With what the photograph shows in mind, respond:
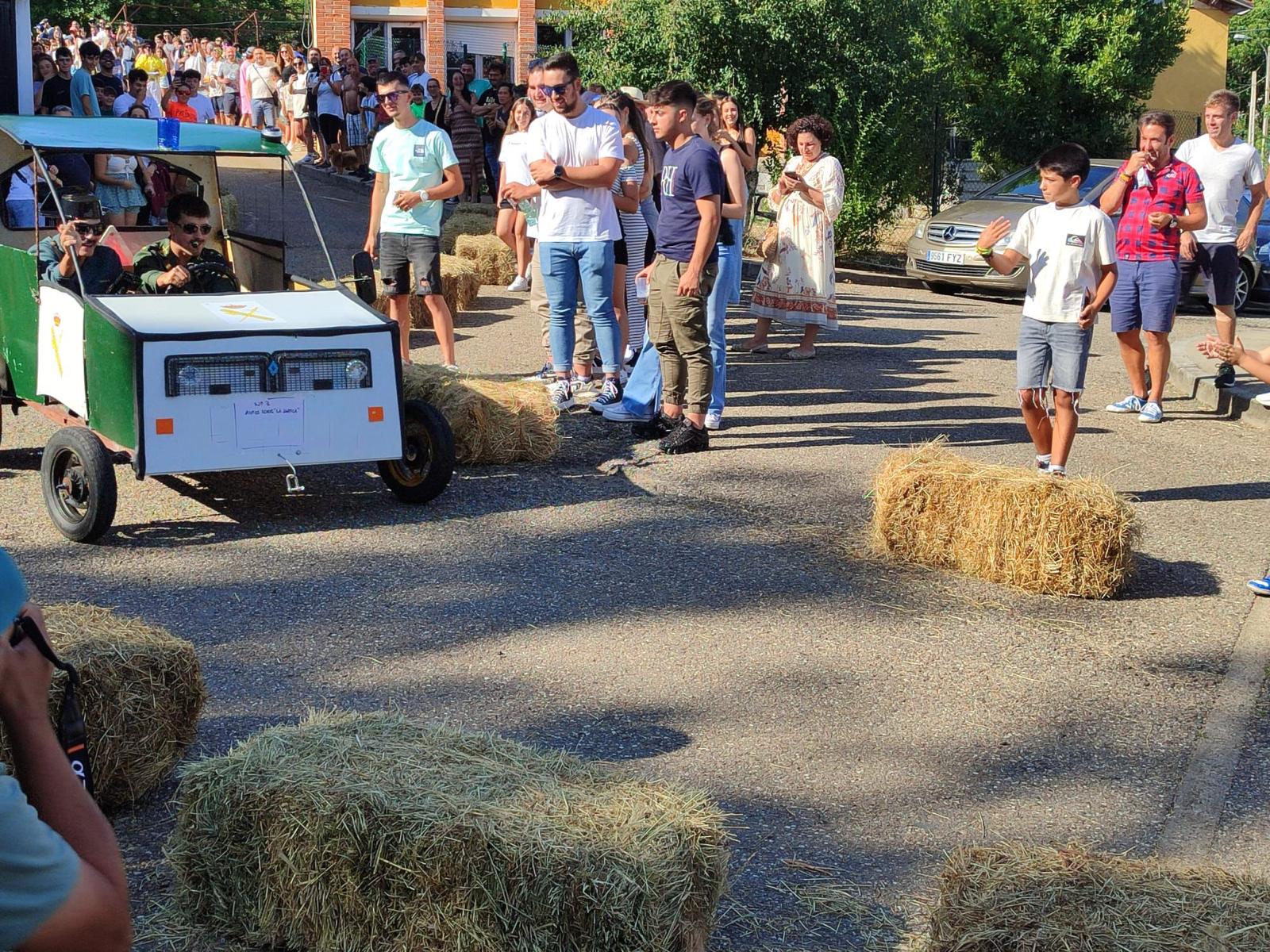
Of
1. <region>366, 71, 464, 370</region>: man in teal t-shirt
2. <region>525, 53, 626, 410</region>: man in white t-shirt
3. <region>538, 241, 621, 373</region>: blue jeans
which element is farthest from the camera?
<region>366, 71, 464, 370</region>: man in teal t-shirt

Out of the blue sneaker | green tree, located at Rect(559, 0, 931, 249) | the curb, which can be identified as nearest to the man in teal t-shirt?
the blue sneaker

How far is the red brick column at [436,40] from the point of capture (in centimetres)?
3531

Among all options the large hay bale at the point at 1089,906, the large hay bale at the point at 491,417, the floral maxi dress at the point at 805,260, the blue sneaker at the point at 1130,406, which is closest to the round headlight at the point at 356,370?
the large hay bale at the point at 491,417

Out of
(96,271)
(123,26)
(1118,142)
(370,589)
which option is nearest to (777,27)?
(1118,142)

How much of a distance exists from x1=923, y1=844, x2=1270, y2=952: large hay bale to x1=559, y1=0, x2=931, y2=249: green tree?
54.3 feet

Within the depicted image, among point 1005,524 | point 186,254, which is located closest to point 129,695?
point 1005,524

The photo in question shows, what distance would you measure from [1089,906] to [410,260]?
777cm

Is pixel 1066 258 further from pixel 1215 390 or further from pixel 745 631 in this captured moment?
pixel 1215 390

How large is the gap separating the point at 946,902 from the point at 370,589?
366cm

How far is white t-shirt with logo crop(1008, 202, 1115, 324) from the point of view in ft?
24.0

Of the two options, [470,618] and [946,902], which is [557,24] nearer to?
[470,618]

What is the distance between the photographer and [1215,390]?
10.6m

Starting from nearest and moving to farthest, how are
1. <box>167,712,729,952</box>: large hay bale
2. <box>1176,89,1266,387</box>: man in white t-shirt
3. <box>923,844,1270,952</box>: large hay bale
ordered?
<box>923,844,1270,952</box>: large hay bale, <box>167,712,729,952</box>: large hay bale, <box>1176,89,1266,387</box>: man in white t-shirt

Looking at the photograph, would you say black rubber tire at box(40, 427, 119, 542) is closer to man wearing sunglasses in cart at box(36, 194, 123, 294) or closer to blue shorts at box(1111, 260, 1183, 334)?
man wearing sunglasses in cart at box(36, 194, 123, 294)
